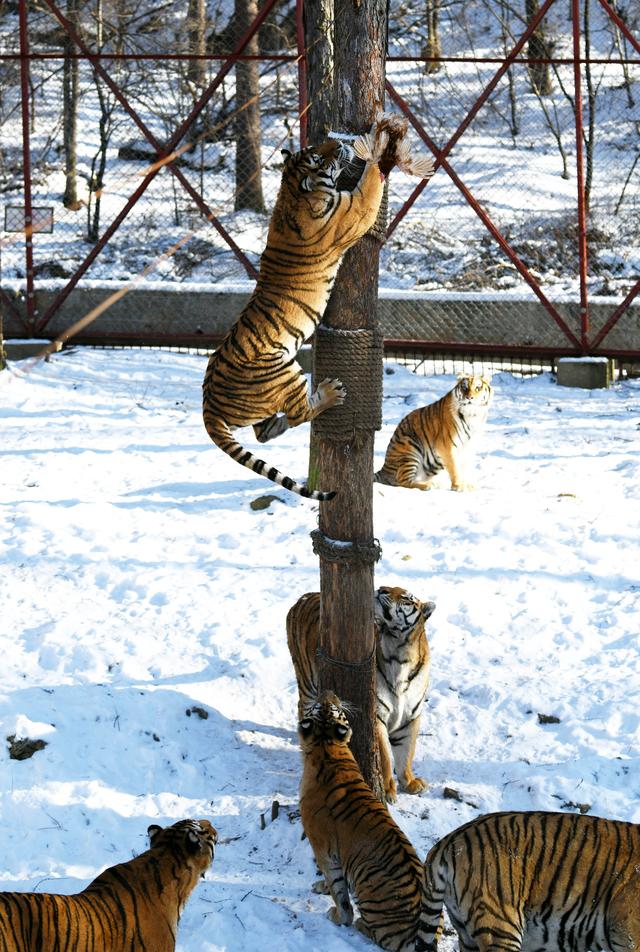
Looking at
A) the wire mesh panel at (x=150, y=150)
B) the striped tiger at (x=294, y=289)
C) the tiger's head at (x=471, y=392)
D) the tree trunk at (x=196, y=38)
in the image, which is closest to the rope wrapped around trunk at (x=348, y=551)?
the striped tiger at (x=294, y=289)

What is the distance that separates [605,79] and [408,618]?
14.6 metres

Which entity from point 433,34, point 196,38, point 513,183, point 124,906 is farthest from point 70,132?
point 124,906

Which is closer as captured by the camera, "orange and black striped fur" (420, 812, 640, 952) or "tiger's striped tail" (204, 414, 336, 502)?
"orange and black striped fur" (420, 812, 640, 952)

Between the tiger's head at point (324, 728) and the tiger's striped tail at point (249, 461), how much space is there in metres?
0.81

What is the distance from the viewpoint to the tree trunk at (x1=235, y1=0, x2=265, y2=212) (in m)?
13.0

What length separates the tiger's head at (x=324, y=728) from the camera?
4445 millimetres

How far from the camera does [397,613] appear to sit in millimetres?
5008

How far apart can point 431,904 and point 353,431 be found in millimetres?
1744

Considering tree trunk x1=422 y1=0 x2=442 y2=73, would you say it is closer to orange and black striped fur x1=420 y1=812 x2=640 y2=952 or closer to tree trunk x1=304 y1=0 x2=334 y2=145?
tree trunk x1=304 y1=0 x2=334 y2=145

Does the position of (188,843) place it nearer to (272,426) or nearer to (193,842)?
(193,842)

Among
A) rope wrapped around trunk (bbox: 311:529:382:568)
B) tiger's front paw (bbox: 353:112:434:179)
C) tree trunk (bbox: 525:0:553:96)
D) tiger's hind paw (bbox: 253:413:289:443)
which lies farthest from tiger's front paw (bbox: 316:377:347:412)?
tree trunk (bbox: 525:0:553:96)

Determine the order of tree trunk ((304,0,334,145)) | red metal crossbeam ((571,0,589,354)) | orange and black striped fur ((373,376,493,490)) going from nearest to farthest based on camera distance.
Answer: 1. tree trunk ((304,0,334,145))
2. orange and black striped fur ((373,376,493,490))
3. red metal crossbeam ((571,0,589,354))

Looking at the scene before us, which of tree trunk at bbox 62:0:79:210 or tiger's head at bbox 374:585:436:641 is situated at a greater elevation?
tree trunk at bbox 62:0:79:210

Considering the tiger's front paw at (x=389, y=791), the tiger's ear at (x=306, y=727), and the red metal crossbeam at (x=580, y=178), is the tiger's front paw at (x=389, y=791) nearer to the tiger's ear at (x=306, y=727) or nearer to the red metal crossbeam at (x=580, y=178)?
the tiger's ear at (x=306, y=727)
